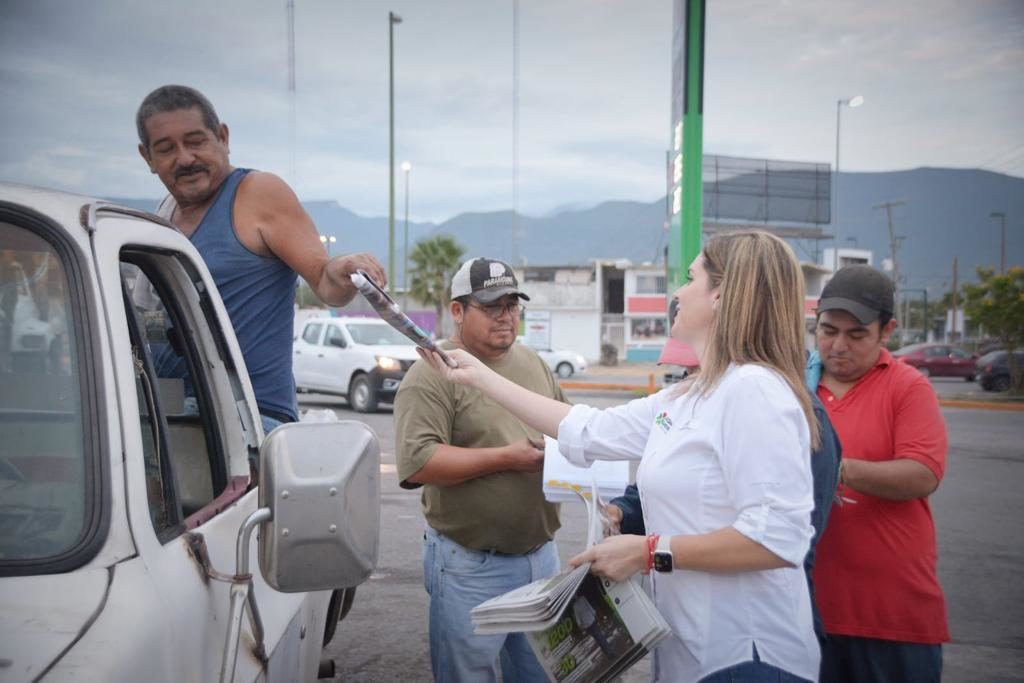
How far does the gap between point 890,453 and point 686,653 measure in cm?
109

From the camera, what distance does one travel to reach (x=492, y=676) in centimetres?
293

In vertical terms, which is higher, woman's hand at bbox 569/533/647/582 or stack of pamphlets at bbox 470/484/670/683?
woman's hand at bbox 569/533/647/582

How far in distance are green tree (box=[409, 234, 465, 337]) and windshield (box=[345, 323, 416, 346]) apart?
29319 mm

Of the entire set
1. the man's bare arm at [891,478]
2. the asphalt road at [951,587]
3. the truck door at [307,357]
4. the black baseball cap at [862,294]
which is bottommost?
the asphalt road at [951,587]

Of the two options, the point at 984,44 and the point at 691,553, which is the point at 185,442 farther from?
the point at 984,44

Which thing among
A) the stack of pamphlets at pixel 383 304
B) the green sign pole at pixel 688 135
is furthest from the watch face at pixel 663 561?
the green sign pole at pixel 688 135

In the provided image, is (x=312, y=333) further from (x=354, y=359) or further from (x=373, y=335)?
(x=354, y=359)

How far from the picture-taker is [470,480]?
2.98 metres

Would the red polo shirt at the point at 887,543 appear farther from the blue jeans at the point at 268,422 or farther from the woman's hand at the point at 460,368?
the blue jeans at the point at 268,422

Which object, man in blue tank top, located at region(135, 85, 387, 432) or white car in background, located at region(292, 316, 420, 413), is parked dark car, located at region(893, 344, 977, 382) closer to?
white car in background, located at region(292, 316, 420, 413)

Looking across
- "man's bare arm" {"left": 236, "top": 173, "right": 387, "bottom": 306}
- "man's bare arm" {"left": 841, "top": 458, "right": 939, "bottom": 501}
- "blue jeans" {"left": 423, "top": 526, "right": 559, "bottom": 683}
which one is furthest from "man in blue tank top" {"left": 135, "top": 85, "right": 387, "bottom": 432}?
"man's bare arm" {"left": 841, "top": 458, "right": 939, "bottom": 501}

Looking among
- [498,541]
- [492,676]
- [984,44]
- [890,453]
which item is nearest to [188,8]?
[498,541]

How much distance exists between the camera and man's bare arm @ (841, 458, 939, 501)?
8.32ft

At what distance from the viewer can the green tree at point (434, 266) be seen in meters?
46.3
